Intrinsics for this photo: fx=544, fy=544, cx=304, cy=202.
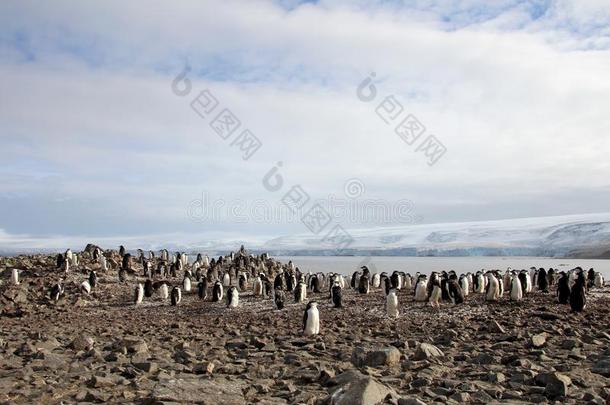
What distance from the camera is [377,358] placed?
7.58 meters

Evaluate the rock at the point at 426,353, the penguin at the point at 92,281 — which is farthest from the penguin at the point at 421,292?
the penguin at the point at 92,281

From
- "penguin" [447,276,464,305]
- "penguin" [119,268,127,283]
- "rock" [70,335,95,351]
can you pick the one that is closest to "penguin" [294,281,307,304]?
"penguin" [447,276,464,305]

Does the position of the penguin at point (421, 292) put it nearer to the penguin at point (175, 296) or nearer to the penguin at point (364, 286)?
the penguin at point (364, 286)

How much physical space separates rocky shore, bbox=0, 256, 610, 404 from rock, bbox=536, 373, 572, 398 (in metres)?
0.02

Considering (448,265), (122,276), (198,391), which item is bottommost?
(198,391)

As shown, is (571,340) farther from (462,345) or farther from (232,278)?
(232,278)

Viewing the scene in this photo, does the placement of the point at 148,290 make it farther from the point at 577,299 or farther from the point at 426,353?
the point at 426,353

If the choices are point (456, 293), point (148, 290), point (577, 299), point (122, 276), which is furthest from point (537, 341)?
point (122, 276)

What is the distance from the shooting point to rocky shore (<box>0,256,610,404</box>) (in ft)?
19.2

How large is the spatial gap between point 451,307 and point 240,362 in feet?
28.5

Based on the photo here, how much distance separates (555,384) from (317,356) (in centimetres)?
367

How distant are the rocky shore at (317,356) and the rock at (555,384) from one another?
0.02 meters

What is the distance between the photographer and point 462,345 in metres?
9.19

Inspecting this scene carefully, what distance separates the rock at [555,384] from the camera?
5.86m
